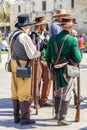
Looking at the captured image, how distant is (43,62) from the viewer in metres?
9.12

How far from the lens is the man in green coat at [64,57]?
7.38 metres

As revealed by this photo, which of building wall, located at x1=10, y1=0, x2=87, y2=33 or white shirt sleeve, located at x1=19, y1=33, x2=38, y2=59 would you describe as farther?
building wall, located at x1=10, y1=0, x2=87, y2=33

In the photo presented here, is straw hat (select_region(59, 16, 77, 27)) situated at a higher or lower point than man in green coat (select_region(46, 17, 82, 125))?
higher

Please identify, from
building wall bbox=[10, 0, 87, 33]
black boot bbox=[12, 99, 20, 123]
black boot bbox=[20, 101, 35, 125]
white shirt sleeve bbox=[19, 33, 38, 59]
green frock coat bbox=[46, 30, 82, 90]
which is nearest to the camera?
green frock coat bbox=[46, 30, 82, 90]

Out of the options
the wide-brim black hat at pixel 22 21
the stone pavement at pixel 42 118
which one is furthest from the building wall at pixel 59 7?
the wide-brim black hat at pixel 22 21

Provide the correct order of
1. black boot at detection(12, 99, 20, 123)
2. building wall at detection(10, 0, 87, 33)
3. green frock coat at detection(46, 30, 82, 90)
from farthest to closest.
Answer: building wall at detection(10, 0, 87, 33), black boot at detection(12, 99, 20, 123), green frock coat at detection(46, 30, 82, 90)

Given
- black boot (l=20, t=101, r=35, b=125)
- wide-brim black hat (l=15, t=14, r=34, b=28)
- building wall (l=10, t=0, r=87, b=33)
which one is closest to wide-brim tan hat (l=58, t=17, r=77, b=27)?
wide-brim black hat (l=15, t=14, r=34, b=28)

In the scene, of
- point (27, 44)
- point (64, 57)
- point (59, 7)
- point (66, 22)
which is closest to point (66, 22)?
point (66, 22)

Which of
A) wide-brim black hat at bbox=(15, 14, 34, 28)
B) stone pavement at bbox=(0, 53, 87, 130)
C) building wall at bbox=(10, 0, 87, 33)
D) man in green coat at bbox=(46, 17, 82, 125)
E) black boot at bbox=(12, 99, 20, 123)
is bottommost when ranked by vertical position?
building wall at bbox=(10, 0, 87, 33)

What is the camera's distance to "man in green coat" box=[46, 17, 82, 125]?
7.38 meters

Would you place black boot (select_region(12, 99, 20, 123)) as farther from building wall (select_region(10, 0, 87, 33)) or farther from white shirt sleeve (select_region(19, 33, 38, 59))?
building wall (select_region(10, 0, 87, 33))

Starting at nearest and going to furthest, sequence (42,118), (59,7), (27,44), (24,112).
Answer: (27,44) < (24,112) < (42,118) < (59,7)

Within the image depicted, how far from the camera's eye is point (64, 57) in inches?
294

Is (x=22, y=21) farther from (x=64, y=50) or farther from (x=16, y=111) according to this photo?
(x=16, y=111)
